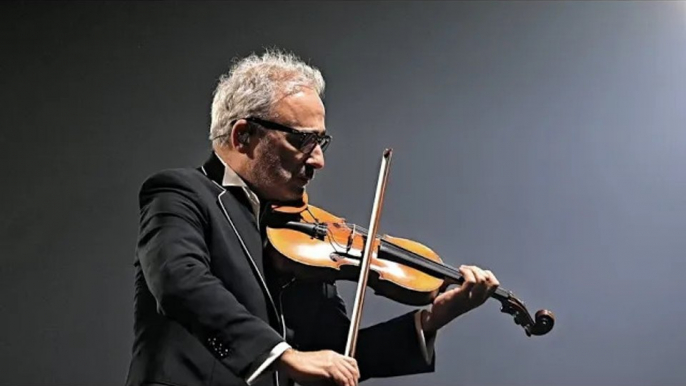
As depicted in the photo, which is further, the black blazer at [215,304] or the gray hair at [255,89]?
the gray hair at [255,89]

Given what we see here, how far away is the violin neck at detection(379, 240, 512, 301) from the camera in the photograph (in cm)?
Answer: 148

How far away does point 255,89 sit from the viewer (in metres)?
1.43

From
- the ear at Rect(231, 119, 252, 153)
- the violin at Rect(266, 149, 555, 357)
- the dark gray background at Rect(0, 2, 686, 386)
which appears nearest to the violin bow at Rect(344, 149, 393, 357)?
the violin at Rect(266, 149, 555, 357)

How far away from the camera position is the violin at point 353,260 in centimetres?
136

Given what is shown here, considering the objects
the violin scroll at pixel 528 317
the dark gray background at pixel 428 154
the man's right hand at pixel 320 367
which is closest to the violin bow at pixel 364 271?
the man's right hand at pixel 320 367

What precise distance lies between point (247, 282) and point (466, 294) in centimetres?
39

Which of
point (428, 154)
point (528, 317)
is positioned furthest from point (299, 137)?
point (428, 154)

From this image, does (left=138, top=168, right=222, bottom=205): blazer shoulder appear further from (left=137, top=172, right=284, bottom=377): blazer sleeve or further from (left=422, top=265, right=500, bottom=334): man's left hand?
(left=422, top=265, right=500, bottom=334): man's left hand

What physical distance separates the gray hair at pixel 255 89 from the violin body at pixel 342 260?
19 cm

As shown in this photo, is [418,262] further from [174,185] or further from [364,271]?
[174,185]

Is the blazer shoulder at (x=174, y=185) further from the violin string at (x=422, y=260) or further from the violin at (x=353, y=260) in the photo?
the violin string at (x=422, y=260)

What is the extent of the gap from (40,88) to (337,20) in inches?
28.7

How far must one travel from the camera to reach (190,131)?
2.16 metres

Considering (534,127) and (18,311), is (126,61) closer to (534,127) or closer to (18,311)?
(18,311)
